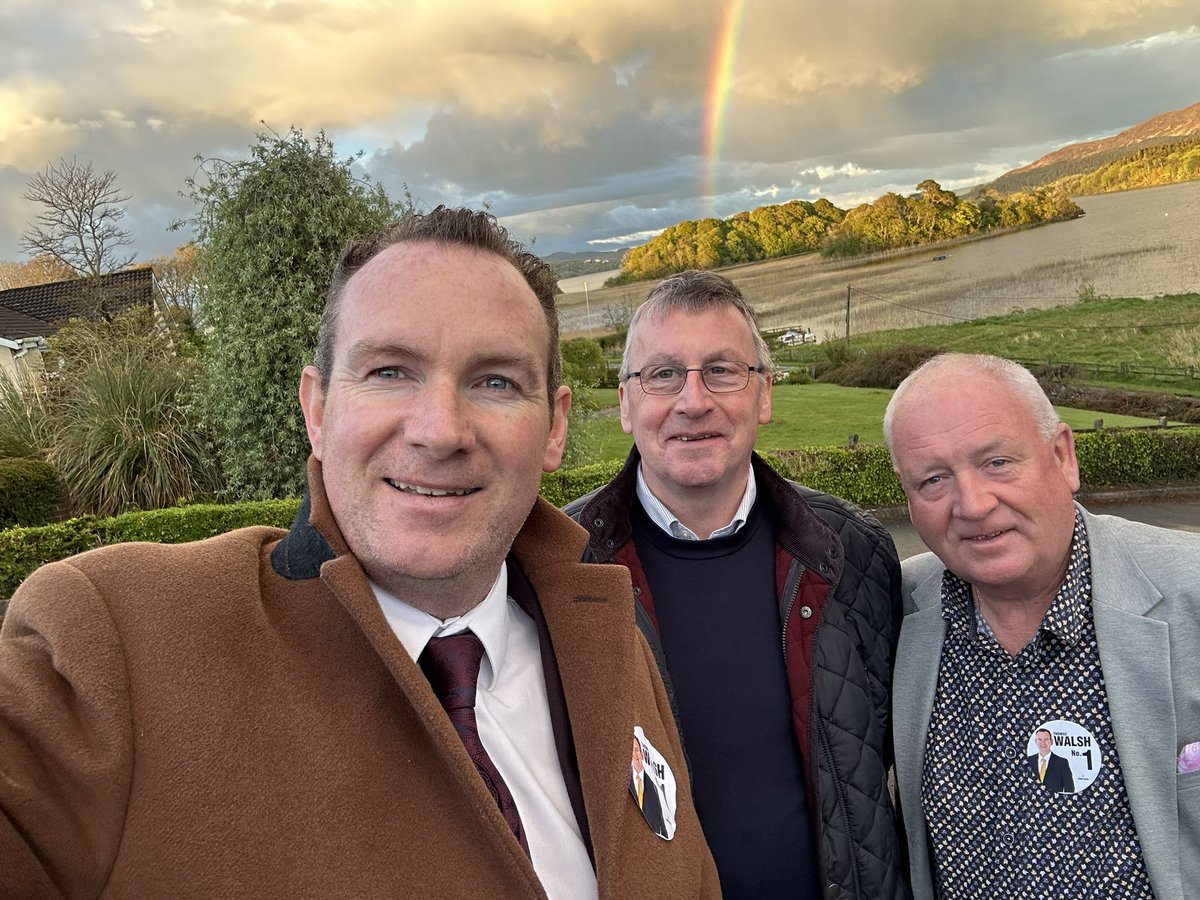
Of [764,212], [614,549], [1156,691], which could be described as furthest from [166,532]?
[764,212]

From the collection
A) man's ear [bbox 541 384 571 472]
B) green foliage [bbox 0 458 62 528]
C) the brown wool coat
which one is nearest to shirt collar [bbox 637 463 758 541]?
man's ear [bbox 541 384 571 472]

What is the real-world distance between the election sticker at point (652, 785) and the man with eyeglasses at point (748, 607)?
0.61 metres

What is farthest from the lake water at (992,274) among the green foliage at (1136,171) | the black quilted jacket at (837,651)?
the black quilted jacket at (837,651)

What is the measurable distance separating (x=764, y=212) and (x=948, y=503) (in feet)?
77.1

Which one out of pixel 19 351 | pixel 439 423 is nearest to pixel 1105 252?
pixel 439 423

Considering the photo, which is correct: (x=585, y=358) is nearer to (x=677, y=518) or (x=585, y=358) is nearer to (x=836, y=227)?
(x=836, y=227)

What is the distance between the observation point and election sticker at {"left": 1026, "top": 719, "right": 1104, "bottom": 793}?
67.7 inches

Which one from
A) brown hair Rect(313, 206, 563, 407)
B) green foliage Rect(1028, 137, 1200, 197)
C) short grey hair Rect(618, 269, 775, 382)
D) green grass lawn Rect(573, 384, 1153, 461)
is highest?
green foliage Rect(1028, 137, 1200, 197)

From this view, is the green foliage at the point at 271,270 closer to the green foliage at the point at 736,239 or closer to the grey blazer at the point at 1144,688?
the grey blazer at the point at 1144,688

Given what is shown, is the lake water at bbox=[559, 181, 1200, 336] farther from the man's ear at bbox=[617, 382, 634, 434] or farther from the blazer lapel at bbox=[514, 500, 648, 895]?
the blazer lapel at bbox=[514, 500, 648, 895]

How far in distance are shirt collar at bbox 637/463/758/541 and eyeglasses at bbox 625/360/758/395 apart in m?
0.32

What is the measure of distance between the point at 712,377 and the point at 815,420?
43.2ft

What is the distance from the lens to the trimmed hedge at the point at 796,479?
7.56m

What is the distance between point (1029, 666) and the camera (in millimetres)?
1847
